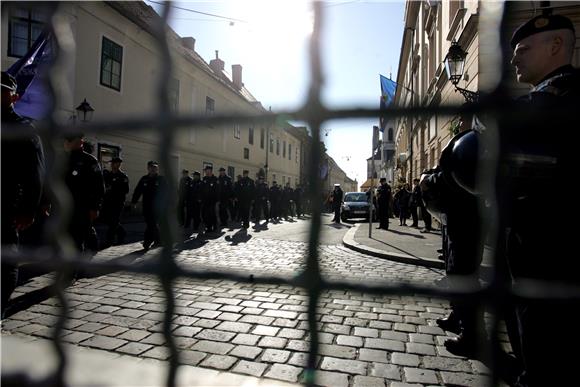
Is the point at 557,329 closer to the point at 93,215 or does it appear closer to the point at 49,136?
the point at 49,136

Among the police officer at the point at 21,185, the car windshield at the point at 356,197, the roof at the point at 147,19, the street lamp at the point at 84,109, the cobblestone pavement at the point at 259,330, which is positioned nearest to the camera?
the roof at the point at 147,19

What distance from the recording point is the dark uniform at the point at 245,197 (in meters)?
→ 12.7

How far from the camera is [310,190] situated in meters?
0.69

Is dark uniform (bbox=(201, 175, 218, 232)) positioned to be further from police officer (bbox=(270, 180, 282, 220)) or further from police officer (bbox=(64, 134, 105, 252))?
police officer (bbox=(270, 180, 282, 220))

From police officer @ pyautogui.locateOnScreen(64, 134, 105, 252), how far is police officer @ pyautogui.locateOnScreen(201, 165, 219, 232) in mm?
6253

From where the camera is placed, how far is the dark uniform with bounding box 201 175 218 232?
438 inches

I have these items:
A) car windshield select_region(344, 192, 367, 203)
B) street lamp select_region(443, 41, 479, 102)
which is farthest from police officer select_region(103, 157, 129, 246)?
car windshield select_region(344, 192, 367, 203)

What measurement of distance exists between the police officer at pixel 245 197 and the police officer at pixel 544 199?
11.3m

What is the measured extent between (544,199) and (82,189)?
16.1ft

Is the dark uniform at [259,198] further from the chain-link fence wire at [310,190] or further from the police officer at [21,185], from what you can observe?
the chain-link fence wire at [310,190]

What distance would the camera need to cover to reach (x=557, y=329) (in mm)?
1366

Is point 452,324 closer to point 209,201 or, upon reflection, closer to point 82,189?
point 82,189

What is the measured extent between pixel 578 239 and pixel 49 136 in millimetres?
1605

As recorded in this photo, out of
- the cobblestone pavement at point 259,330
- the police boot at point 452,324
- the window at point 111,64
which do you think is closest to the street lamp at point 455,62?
the cobblestone pavement at point 259,330
